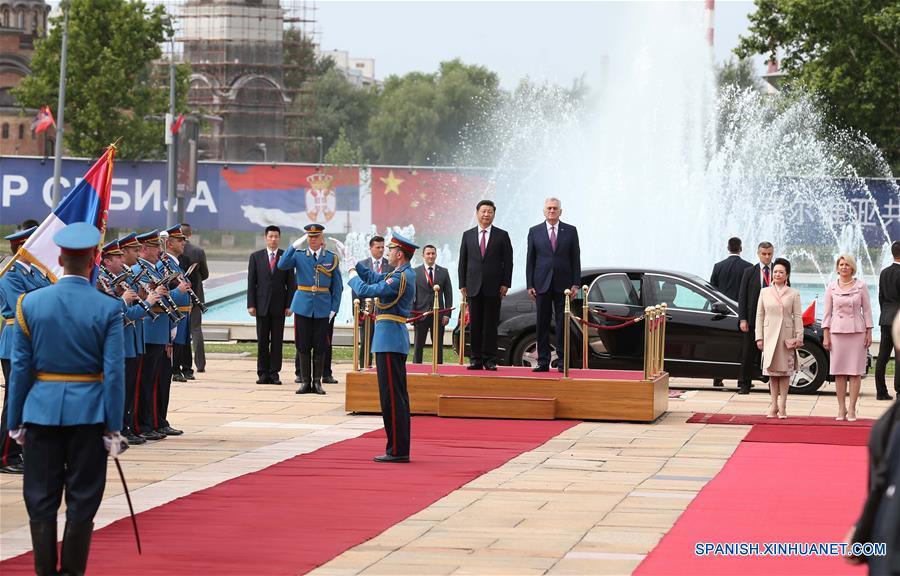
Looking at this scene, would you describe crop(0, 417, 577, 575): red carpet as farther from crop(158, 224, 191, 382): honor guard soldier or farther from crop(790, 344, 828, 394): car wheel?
crop(790, 344, 828, 394): car wheel

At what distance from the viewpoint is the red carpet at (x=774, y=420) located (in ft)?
51.3

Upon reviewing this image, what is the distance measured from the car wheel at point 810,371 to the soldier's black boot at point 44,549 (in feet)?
43.1

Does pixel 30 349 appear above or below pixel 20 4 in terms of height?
below

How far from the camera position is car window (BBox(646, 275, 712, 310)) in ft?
63.2

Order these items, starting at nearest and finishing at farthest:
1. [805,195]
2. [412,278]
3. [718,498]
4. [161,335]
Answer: [718,498]
[412,278]
[161,335]
[805,195]

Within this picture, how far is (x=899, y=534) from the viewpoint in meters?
5.07

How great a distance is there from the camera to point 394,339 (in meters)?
12.6

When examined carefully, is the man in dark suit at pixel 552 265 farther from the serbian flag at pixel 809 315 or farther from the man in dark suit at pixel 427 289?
the man in dark suit at pixel 427 289

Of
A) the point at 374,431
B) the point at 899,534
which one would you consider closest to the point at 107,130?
the point at 374,431

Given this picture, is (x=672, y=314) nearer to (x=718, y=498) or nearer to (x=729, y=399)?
(x=729, y=399)

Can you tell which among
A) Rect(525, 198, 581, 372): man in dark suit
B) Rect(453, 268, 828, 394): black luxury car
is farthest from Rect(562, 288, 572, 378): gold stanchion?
Rect(453, 268, 828, 394): black luxury car

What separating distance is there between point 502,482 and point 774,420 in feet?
17.8

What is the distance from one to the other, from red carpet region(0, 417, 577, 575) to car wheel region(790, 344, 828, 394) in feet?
20.5

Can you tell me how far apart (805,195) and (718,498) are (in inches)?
1173
